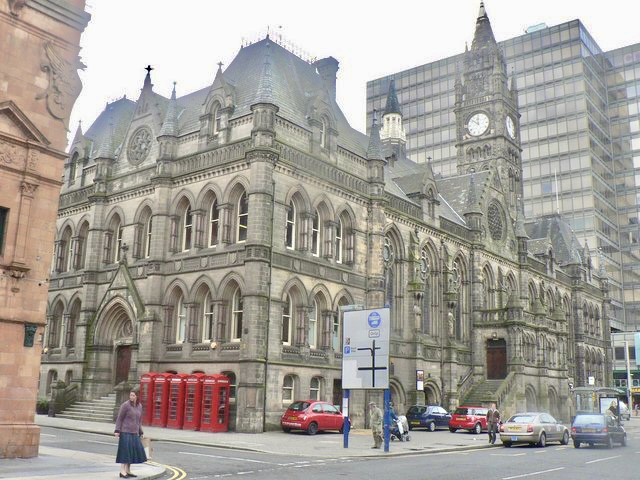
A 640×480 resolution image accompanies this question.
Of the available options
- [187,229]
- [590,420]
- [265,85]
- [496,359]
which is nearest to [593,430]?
[590,420]

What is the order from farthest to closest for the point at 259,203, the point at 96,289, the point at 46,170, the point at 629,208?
the point at 629,208
the point at 96,289
the point at 259,203
the point at 46,170

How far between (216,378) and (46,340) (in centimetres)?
1672

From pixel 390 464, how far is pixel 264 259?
1420cm

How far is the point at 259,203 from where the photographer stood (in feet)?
106

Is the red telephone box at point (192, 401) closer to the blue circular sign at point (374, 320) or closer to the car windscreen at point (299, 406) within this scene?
the car windscreen at point (299, 406)

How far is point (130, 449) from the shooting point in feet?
48.4

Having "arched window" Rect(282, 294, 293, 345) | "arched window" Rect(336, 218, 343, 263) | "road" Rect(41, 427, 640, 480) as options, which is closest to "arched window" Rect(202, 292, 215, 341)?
"arched window" Rect(282, 294, 293, 345)

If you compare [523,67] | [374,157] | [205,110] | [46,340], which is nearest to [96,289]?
[46,340]

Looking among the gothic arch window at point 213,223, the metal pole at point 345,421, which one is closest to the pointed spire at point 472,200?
the gothic arch window at point 213,223

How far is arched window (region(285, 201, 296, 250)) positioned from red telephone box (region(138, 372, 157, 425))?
928 cm

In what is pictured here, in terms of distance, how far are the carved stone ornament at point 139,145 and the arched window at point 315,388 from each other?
16.5 metres

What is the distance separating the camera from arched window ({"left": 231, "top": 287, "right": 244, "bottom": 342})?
3312cm

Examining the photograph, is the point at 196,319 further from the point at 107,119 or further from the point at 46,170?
the point at 107,119

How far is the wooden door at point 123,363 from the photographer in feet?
123
